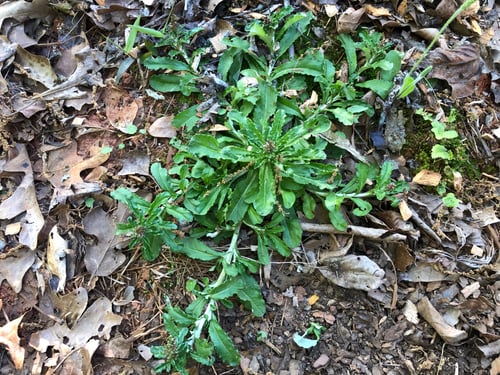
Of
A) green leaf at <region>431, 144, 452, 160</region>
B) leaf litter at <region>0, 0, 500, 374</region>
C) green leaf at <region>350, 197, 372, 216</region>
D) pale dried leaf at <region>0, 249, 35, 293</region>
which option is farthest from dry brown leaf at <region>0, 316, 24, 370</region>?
green leaf at <region>431, 144, 452, 160</region>

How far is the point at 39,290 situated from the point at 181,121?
1116 millimetres

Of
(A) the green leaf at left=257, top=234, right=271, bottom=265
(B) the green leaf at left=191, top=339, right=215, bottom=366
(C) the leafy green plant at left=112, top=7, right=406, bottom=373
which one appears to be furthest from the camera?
(A) the green leaf at left=257, top=234, right=271, bottom=265

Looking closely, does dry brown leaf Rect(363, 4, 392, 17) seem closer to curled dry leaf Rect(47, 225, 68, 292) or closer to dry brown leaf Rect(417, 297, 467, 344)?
dry brown leaf Rect(417, 297, 467, 344)

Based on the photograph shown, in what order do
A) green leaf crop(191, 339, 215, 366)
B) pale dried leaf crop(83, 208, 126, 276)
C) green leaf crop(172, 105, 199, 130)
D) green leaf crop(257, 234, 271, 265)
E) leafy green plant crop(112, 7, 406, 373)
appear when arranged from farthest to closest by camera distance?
green leaf crop(172, 105, 199, 130), pale dried leaf crop(83, 208, 126, 276), green leaf crop(257, 234, 271, 265), leafy green plant crop(112, 7, 406, 373), green leaf crop(191, 339, 215, 366)

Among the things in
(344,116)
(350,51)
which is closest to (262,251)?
(344,116)

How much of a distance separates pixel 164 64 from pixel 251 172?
0.79 meters

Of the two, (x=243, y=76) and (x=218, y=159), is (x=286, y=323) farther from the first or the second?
(x=243, y=76)

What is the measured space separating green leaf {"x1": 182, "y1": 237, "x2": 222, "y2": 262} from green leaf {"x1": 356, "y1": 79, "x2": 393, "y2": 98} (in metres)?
1.17

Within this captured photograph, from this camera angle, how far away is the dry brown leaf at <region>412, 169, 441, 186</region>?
2.65 meters

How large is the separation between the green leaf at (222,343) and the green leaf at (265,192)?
565mm

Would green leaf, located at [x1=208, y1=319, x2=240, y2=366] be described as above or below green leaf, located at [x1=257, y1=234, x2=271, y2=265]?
below

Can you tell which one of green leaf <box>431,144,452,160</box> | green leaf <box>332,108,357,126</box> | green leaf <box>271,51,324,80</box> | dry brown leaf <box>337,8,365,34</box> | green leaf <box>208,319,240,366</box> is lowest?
green leaf <box>208,319,240,366</box>

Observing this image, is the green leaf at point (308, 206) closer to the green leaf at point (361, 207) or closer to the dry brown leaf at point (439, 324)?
the green leaf at point (361, 207)

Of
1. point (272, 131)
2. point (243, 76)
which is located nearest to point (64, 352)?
point (272, 131)
